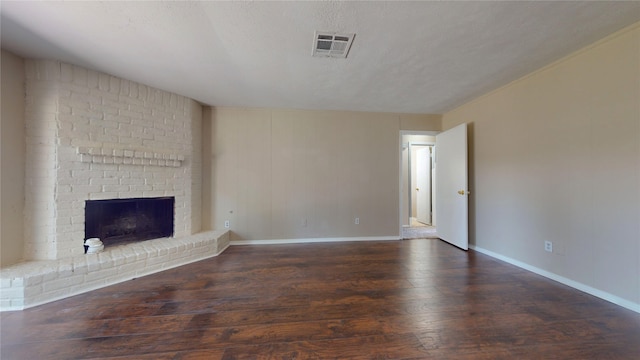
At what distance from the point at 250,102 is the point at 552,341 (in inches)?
161

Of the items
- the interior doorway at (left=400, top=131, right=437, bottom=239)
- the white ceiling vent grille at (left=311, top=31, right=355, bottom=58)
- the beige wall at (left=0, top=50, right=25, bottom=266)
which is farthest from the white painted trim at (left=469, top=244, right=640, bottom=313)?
the beige wall at (left=0, top=50, right=25, bottom=266)

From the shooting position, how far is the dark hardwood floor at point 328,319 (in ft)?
4.65

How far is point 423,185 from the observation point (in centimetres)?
592

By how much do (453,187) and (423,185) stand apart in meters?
2.37

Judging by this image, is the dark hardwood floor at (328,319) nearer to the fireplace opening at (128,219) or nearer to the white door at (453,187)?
the fireplace opening at (128,219)

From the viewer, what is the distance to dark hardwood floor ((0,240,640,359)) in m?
1.42

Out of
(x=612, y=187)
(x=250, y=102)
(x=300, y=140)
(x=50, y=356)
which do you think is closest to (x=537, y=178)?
(x=612, y=187)

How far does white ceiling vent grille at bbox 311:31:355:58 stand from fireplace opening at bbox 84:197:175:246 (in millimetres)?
2833

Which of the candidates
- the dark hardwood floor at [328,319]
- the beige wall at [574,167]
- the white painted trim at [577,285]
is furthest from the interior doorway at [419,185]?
the dark hardwood floor at [328,319]

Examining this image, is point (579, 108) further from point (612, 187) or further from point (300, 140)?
point (300, 140)

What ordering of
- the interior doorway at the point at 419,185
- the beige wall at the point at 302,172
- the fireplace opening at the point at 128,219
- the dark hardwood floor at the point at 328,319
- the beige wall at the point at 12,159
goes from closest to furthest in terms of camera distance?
the dark hardwood floor at the point at 328,319, the beige wall at the point at 12,159, the fireplace opening at the point at 128,219, the beige wall at the point at 302,172, the interior doorway at the point at 419,185

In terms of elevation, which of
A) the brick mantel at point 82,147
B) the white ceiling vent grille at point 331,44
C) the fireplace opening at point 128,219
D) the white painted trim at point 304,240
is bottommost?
the white painted trim at point 304,240

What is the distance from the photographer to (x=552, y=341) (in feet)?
4.90

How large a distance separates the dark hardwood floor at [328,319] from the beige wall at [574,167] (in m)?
0.36
